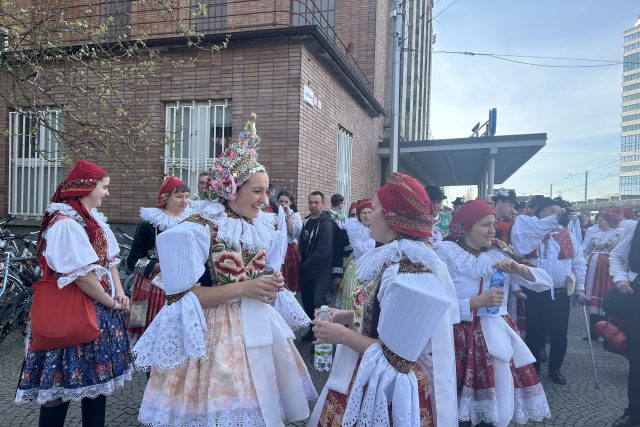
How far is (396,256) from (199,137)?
7553 millimetres

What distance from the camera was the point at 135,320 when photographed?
410 cm

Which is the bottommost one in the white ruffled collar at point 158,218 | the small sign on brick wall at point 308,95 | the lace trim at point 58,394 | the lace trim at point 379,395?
the lace trim at point 58,394

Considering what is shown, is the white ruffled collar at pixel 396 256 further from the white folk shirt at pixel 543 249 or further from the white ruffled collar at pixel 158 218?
the white folk shirt at pixel 543 249

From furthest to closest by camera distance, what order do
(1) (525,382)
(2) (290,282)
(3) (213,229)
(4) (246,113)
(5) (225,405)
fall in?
(4) (246,113)
(2) (290,282)
(1) (525,382)
(3) (213,229)
(5) (225,405)

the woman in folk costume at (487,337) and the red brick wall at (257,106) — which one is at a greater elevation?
the red brick wall at (257,106)

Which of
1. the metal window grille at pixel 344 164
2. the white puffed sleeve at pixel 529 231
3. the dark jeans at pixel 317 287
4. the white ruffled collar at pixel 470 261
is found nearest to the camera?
the white ruffled collar at pixel 470 261

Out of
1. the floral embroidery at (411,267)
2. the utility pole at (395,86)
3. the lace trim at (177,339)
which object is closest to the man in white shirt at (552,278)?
the floral embroidery at (411,267)

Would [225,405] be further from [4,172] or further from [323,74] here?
[4,172]

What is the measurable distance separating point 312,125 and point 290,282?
3.49m

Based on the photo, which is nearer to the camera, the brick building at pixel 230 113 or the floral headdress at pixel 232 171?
the floral headdress at pixel 232 171

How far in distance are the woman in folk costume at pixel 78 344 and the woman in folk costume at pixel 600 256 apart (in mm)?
7383

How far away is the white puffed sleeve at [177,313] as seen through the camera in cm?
211

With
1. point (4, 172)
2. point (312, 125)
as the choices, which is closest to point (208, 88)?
point (312, 125)

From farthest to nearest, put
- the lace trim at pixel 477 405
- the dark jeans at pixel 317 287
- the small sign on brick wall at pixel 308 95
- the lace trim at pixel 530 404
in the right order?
the small sign on brick wall at pixel 308 95 → the dark jeans at pixel 317 287 → the lace trim at pixel 530 404 → the lace trim at pixel 477 405
